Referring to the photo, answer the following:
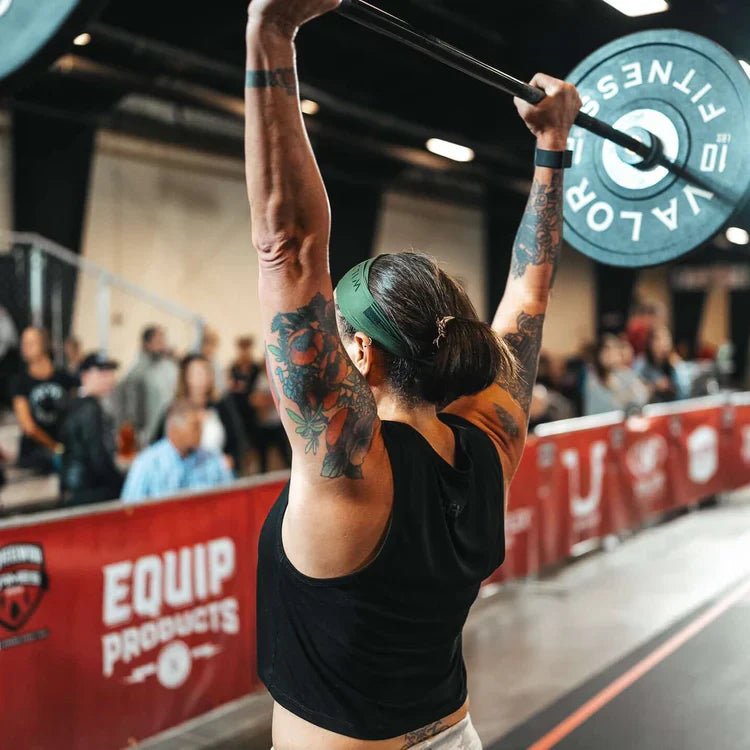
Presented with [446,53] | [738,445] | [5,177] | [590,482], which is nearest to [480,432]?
[446,53]

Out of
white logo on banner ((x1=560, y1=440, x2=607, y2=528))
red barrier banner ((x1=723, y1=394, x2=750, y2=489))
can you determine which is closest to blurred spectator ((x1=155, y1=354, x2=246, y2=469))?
white logo on banner ((x1=560, y1=440, x2=607, y2=528))

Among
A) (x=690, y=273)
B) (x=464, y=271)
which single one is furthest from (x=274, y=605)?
(x=690, y=273)

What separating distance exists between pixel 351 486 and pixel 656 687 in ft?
12.4

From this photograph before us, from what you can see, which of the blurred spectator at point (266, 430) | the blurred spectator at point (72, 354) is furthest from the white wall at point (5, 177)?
the blurred spectator at point (266, 430)

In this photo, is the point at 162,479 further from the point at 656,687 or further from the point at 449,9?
the point at 449,9

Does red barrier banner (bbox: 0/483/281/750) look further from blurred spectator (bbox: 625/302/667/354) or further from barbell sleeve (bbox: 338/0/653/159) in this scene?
blurred spectator (bbox: 625/302/667/354)

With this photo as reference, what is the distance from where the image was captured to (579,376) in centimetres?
953

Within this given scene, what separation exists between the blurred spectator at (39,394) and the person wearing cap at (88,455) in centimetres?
95

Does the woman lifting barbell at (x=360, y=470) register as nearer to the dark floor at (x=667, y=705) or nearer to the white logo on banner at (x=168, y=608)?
the white logo on banner at (x=168, y=608)

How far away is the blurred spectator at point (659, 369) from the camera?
32.6 feet

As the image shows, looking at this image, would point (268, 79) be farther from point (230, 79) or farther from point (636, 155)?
point (230, 79)

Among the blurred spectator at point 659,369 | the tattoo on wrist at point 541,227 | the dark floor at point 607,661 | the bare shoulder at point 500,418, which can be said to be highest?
the tattoo on wrist at point 541,227

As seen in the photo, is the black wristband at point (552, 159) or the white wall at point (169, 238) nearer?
the black wristband at point (552, 159)

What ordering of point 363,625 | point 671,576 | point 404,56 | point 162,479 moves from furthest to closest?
1. point 404,56
2. point 671,576
3. point 162,479
4. point 363,625
